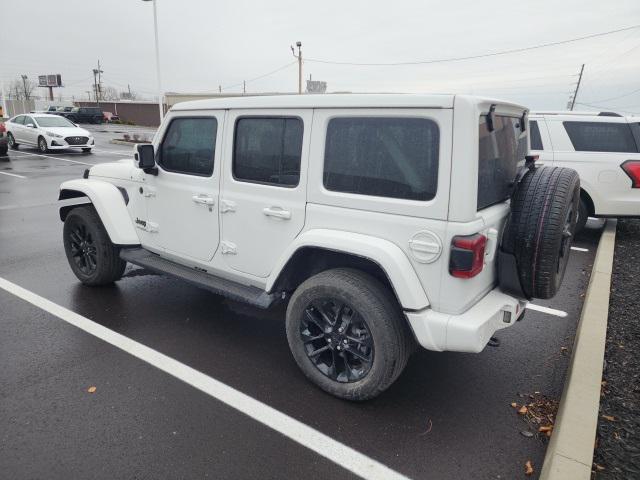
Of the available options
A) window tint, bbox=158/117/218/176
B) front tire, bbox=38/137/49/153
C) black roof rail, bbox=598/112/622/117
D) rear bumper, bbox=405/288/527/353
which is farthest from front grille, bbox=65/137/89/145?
rear bumper, bbox=405/288/527/353

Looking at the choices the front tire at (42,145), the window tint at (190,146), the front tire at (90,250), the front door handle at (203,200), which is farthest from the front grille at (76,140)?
the front door handle at (203,200)

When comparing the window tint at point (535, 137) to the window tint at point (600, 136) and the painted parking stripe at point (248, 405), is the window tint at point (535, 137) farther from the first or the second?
the painted parking stripe at point (248, 405)

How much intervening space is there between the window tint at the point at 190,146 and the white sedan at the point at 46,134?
16.9 metres

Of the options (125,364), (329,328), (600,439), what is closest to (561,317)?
(600,439)

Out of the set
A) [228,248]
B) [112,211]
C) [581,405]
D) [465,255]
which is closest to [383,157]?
[465,255]

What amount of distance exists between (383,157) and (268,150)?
963 mm

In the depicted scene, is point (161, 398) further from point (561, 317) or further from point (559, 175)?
point (561, 317)

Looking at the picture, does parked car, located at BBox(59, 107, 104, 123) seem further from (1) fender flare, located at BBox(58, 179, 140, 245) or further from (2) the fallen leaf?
(2) the fallen leaf

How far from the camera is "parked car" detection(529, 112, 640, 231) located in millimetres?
6738

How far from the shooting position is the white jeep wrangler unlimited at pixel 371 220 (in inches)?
104

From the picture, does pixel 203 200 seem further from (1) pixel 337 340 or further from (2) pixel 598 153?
(2) pixel 598 153

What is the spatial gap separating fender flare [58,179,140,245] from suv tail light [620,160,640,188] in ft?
21.7

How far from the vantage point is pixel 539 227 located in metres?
2.83

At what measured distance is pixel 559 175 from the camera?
2980mm
